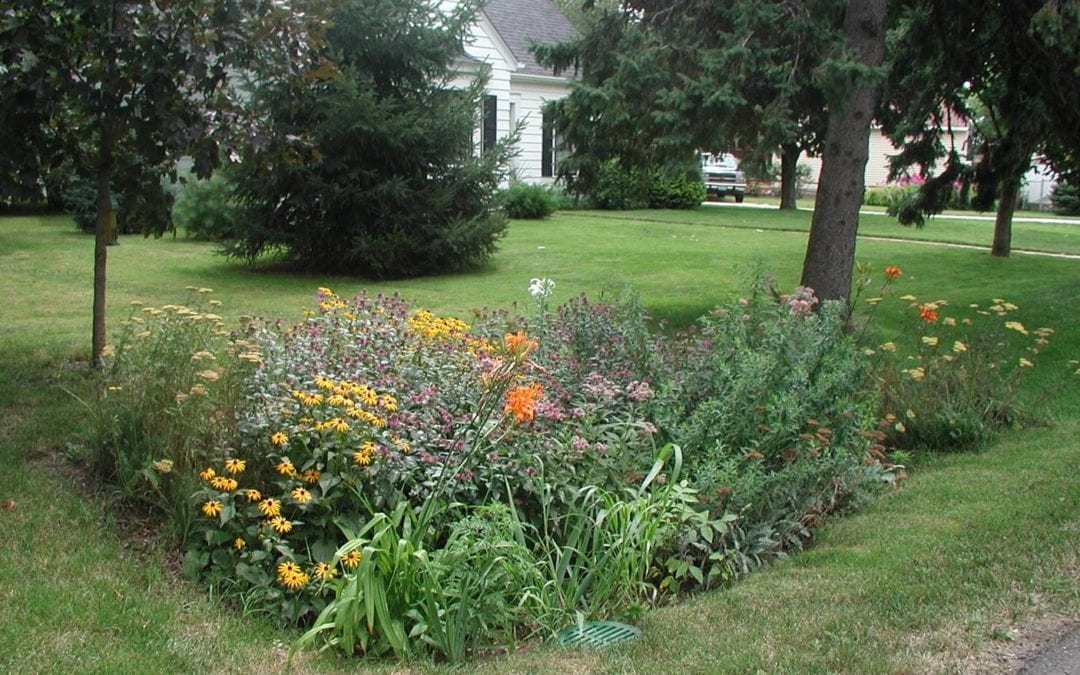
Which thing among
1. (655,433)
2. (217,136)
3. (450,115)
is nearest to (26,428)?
(217,136)

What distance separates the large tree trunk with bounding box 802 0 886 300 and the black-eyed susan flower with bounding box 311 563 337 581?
660cm

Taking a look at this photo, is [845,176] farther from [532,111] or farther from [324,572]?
[532,111]

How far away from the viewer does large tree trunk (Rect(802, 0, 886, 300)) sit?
981 cm

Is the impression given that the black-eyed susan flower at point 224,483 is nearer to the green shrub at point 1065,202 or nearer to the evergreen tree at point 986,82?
the evergreen tree at point 986,82

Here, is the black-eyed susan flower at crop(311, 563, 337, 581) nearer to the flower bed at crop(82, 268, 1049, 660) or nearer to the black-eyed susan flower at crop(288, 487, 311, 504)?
the flower bed at crop(82, 268, 1049, 660)

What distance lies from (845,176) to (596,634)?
22.2ft

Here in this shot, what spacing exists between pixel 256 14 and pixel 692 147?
14.0ft

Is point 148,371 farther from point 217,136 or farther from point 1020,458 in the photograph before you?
point 1020,458

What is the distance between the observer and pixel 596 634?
4.39 metres

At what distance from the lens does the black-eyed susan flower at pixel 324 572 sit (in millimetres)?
4492

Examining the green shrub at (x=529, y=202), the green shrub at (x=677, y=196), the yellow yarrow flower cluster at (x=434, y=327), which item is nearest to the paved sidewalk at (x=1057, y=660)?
the yellow yarrow flower cluster at (x=434, y=327)

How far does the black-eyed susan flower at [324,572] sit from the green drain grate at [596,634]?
100cm

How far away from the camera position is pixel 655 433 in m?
6.06

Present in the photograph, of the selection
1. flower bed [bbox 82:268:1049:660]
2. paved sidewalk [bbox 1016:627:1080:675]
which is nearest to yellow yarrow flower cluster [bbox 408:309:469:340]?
flower bed [bbox 82:268:1049:660]
